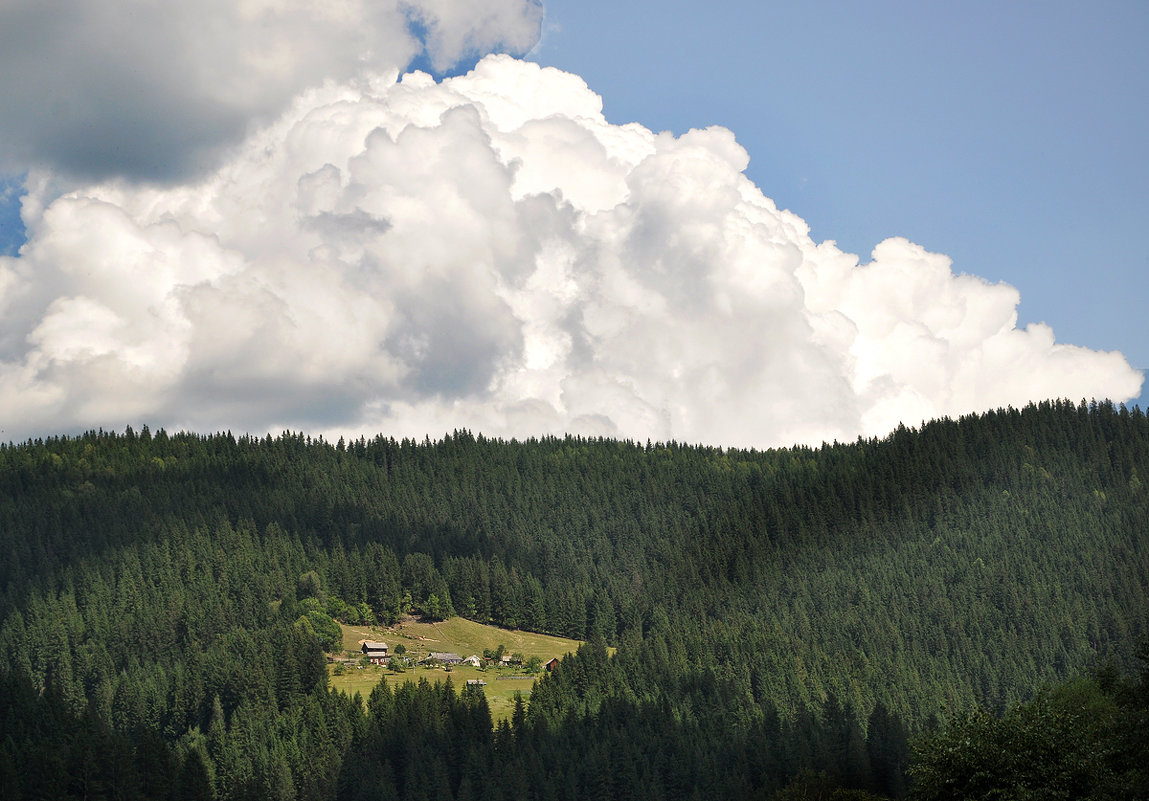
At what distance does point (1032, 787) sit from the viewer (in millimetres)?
92750

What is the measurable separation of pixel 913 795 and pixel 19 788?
135m

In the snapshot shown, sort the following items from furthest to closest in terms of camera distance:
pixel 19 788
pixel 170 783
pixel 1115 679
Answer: pixel 170 783, pixel 19 788, pixel 1115 679

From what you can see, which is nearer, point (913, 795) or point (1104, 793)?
point (1104, 793)

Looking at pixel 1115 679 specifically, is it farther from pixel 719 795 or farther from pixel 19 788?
Answer: pixel 19 788

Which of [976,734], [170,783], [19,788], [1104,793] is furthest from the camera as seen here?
[170,783]

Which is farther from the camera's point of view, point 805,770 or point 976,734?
point 805,770

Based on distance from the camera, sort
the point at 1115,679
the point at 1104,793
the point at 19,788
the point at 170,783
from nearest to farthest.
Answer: the point at 1104,793 → the point at 1115,679 → the point at 19,788 → the point at 170,783

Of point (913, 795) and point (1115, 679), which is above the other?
point (1115, 679)

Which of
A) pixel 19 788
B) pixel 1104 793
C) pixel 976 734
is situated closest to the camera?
pixel 1104 793

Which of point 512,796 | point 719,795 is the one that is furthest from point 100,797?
point 719,795

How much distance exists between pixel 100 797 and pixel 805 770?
105154mm

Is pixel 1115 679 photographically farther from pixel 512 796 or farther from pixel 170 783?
pixel 170 783

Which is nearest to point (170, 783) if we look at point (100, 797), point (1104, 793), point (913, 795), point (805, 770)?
point (100, 797)

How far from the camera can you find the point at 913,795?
99.6 meters
